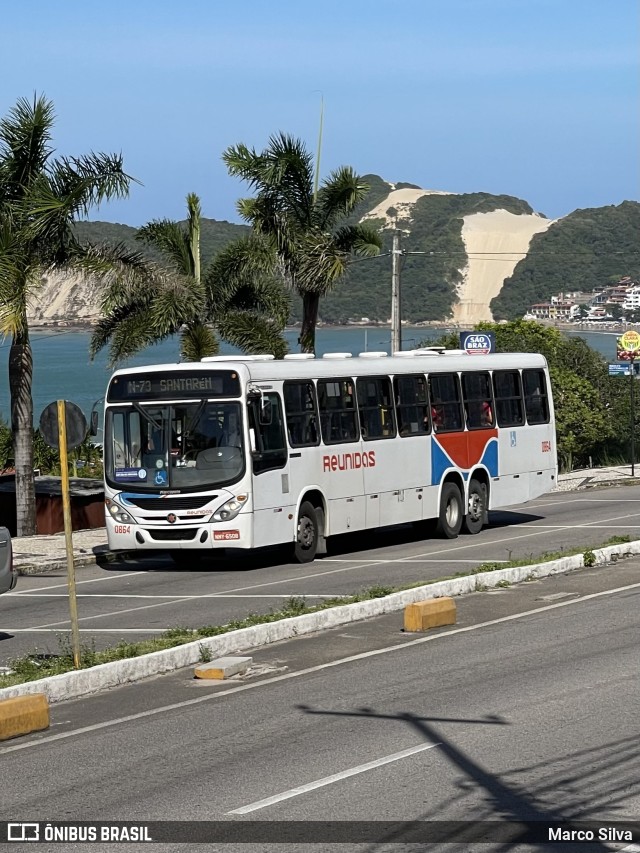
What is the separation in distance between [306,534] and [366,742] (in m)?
12.9

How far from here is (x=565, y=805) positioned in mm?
7984

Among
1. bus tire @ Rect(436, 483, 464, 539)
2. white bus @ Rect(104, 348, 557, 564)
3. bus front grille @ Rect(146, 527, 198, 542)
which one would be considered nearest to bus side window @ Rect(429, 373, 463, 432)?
white bus @ Rect(104, 348, 557, 564)

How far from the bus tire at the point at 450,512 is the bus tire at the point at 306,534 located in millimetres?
3879

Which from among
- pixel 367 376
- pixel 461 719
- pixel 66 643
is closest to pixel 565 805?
pixel 461 719

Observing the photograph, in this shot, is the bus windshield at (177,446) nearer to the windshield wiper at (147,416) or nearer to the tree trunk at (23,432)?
the windshield wiper at (147,416)

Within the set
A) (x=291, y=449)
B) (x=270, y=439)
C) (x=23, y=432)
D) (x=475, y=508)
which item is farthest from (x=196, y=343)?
(x=270, y=439)

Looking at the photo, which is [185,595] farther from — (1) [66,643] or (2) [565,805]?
(2) [565,805]

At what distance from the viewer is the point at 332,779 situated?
28.5ft

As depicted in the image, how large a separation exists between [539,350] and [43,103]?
170 ft

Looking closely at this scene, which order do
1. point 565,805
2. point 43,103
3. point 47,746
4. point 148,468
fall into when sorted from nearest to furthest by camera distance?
point 565,805, point 47,746, point 148,468, point 43,103

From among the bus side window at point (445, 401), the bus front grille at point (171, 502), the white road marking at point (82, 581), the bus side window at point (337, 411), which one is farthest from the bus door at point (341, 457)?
the white road marking at point (82, 581)

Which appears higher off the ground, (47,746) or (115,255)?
(115,255)

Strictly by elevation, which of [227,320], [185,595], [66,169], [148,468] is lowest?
[185,595]

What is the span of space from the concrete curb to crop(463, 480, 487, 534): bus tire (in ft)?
23.2
